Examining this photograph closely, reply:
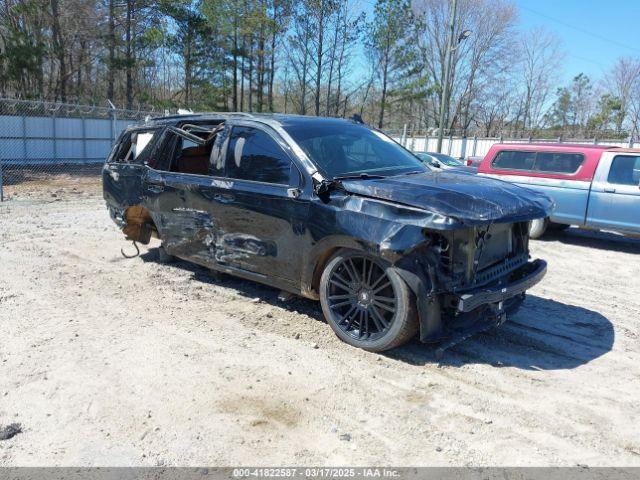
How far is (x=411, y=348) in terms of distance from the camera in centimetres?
425

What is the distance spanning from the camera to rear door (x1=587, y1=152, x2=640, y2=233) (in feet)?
28.0

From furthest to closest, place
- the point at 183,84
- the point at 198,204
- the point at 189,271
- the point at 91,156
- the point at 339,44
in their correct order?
the point at 339,44 → the point at 183,84 → the point at 91,156 → the point at 189,271 → the point at 198,204

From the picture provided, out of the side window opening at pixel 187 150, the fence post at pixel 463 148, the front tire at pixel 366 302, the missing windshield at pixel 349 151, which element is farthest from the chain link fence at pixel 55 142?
the fence post at pixel 463 148

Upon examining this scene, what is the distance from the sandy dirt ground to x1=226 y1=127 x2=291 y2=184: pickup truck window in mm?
1306

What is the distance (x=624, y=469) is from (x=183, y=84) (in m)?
35.3

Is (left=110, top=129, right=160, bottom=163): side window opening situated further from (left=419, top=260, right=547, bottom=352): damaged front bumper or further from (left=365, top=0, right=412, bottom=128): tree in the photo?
(left=365, top=0, right=412, bottom=128): tree

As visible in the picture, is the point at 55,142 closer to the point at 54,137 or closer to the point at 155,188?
the point at 54,137

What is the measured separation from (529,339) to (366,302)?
1.57 meters

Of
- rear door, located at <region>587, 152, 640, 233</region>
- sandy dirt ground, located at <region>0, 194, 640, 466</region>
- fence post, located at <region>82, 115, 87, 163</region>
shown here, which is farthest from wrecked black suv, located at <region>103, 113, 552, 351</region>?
fence post, located at <region>82, 115, 87, 163</region>

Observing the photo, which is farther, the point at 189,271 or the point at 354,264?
the point at 189,271

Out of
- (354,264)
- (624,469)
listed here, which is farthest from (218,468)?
(624,469)

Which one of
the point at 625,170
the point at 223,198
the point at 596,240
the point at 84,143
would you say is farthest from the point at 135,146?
the point at 84,143

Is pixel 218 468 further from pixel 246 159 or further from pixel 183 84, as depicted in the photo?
pixel 183 84

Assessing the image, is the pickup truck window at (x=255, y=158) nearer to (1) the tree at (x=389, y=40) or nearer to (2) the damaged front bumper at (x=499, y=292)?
(2) the damaged front bumper at (x=499, y=292)
